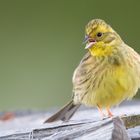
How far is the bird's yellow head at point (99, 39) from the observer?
24.1 feet

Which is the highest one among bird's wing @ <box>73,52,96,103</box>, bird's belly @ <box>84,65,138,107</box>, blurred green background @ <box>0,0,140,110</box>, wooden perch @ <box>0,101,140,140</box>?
blurred green background @ <box>0,0,140,110</box>

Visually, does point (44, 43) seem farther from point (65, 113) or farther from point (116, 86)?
point (116, 86)

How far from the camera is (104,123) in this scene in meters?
4.99

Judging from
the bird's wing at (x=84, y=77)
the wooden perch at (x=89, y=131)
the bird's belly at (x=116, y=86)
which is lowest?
the wooden perch at (x=89, y=131)

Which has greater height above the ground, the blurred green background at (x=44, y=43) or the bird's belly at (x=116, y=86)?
the blurred green background at (x=44, y=43)

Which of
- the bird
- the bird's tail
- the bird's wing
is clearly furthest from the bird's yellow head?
the bird's tail

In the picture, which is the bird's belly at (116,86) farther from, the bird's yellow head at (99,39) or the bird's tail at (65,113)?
the bird's tail at (65,113)

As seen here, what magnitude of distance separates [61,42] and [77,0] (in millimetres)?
607

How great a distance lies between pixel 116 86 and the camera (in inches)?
287

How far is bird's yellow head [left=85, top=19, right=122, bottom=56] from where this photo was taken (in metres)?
7.33

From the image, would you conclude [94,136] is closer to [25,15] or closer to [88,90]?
[88,90]

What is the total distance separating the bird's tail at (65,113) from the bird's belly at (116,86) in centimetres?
35

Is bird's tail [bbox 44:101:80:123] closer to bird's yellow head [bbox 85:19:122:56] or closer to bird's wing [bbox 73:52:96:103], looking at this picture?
bird's wing [bbox 73:52:96:103]

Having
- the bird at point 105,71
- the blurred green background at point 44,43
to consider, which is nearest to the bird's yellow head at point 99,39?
the bird at point 105,71
